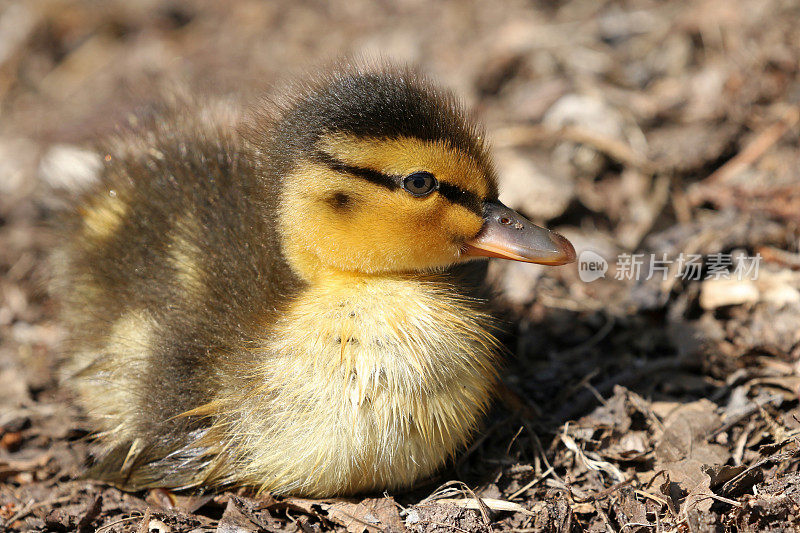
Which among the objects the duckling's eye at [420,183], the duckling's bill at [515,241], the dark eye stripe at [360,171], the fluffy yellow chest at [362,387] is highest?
the dark eye stripe at [360,171]

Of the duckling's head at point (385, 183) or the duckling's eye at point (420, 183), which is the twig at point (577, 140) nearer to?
the duckling's head at point (385, 183)

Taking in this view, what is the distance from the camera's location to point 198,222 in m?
2.85

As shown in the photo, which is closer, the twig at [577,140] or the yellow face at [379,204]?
the yellow face at [379,204]

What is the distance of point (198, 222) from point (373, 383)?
95 centimetres

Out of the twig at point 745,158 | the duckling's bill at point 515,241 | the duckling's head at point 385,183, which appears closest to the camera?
the duckling's head at point 385,183

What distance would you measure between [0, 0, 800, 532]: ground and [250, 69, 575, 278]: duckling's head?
1.70 feet

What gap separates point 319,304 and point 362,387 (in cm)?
34

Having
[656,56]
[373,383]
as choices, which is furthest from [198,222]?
[656,56]

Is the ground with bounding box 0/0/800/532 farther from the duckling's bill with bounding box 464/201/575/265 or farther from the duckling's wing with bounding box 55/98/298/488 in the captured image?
the duckling's bill with bounding box 464/201/575/265

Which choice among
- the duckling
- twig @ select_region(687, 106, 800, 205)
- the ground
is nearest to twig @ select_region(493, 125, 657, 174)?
the ground

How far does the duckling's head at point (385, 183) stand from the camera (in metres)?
2.46

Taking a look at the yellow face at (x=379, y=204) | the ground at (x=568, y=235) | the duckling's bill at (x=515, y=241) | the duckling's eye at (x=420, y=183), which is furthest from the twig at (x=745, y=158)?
the duckling's eye at (x=420, y=183)

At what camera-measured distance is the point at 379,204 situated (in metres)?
2.53

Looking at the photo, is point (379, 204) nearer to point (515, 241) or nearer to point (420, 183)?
point (420, 183)
